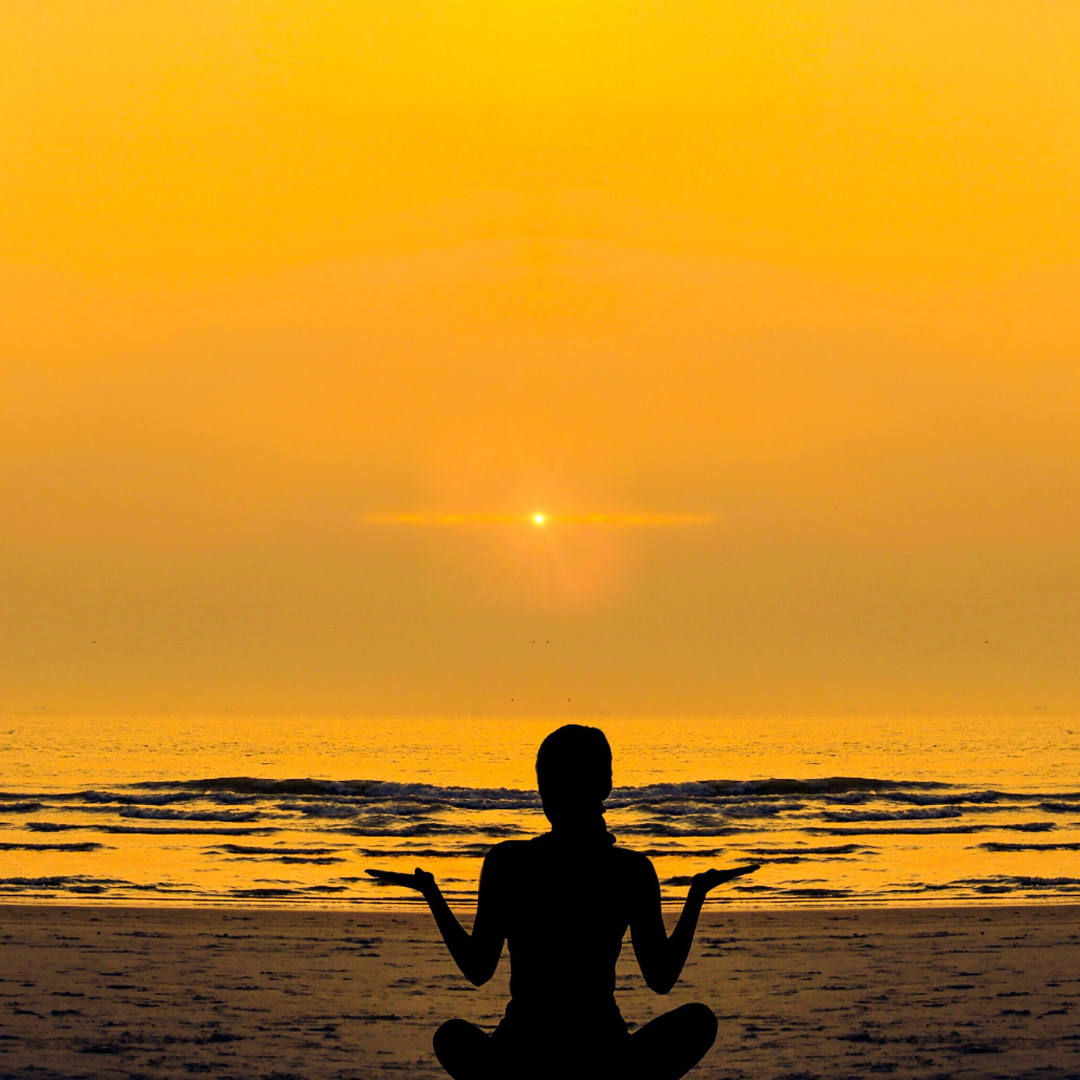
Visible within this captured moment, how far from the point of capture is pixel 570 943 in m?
4.00

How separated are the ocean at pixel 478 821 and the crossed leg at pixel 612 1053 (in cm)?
1242

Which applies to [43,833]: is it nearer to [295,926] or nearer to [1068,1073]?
[295,926]

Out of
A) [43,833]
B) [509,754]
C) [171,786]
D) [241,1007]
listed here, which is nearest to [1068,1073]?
[241,1007]

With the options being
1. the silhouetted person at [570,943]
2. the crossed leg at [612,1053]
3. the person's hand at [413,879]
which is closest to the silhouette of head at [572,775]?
the silhouetted person at [570,943]

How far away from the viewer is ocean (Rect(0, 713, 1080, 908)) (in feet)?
58.8

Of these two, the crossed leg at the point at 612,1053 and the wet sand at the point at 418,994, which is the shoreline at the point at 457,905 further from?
the crossed leg at the point at 612,1053

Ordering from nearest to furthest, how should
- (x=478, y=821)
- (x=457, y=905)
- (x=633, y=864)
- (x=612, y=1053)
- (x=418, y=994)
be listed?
1. (x=612, y=1053)
2. (x=633, y=864)
3. (x=418, y=994)
4. (x=457, y=905)
5. (x=478, y=821)

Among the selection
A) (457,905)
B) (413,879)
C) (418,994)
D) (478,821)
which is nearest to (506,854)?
(413,879)

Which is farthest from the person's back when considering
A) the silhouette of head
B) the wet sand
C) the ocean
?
the ocean

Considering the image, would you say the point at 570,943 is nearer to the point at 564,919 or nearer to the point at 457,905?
the point at 564,919

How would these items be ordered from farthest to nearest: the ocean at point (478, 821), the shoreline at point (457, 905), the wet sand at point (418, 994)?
the ocean at point (478, 821)
the shoreline at point (457, 905)
the wet sand at point (418, 994)

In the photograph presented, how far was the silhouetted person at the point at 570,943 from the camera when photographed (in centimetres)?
396

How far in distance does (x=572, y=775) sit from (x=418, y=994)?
6744 millimetres

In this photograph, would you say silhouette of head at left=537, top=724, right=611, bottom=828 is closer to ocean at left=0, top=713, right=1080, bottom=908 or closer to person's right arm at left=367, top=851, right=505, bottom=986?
person's right arm at left=367, top=851, right=505, bottom=986
